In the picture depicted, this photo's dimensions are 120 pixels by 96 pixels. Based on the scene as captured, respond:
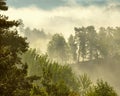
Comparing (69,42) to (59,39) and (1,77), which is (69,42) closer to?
(59,39)

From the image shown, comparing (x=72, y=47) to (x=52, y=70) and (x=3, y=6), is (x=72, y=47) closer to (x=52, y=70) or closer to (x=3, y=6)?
(x=52, y=70)

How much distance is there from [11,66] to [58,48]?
145 metres

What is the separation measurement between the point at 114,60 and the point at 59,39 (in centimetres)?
3031

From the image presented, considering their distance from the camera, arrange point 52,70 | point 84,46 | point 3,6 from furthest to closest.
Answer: point 84,46, point 52,70, point 3,6

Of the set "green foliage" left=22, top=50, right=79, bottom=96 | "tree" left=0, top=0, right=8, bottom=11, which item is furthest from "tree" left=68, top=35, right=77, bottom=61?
"tree" left=0, top=0, right=8, bottom=11

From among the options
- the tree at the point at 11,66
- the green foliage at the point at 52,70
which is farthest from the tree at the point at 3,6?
the green foliage at the point at 52,70

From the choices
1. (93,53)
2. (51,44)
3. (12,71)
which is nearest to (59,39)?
(51,44)

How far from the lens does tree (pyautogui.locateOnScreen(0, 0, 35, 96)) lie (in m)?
21.2

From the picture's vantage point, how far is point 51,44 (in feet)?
584

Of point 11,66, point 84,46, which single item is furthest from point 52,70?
point 84,46

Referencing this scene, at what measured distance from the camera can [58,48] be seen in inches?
6900

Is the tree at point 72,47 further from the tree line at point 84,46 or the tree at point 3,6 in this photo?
the tree at point 3,6

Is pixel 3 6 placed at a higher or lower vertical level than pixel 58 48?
lower

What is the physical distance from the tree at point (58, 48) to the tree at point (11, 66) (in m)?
139
